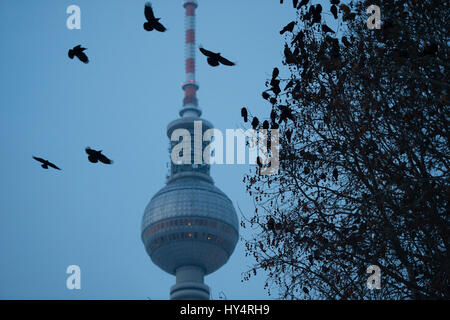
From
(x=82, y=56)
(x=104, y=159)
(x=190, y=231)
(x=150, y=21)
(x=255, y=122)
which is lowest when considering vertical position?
(x=104, y=159)

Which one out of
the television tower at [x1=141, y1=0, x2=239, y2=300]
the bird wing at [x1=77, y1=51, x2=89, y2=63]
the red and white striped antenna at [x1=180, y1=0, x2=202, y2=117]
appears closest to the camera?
the bird wing at [x1=77, y1=51, x2=89, y2=63]

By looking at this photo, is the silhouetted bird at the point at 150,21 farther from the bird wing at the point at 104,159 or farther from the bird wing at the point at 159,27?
the bird wing at the point at 104,159

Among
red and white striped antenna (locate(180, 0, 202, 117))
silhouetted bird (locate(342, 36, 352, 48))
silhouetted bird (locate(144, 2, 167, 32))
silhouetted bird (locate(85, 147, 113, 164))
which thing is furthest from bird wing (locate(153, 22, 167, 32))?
red and white striped antenna (locate(180, 0, 202, 117))

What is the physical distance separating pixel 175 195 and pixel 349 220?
431 feet

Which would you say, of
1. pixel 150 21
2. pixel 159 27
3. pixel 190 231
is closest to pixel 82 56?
pixel 150 21

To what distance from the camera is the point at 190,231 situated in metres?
138

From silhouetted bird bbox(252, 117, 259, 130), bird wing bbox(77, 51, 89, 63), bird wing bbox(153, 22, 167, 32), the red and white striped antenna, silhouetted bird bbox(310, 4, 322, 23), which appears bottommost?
silhouetted bird bbox(252, 117, 259, 130)

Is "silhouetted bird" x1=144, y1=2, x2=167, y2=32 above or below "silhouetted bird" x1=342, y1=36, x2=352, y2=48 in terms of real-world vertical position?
below

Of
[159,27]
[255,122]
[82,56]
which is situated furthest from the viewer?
[255,122]

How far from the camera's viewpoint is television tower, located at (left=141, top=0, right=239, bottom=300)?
138m

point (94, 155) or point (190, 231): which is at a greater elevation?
point (190, 231)

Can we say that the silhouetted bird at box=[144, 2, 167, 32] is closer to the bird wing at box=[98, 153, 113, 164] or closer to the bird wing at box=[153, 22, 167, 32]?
the bird wing at box=[153, 22, 167, 32]

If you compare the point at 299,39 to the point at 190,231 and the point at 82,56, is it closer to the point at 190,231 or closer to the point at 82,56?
the point at 82,56

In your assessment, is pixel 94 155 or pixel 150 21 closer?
pixel 150 21
